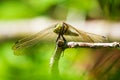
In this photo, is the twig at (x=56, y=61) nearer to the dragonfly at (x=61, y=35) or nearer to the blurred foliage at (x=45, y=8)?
the dragonfly at (x=61, y=35)

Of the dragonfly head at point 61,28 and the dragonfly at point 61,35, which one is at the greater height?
the dragonfly head at point 61,28

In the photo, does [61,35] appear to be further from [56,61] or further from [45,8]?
[45,8]

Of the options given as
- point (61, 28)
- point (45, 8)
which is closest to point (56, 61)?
point (61, 28)

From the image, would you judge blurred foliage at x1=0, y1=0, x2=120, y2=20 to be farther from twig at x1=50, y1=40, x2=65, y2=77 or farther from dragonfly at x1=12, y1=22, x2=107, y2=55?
twig at x1=50, y1=40, x2=65, y2=77

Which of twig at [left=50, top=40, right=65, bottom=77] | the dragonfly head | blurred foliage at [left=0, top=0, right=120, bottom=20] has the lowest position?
blurred foliage at [left=0, top=0, right=120, bottom=20]

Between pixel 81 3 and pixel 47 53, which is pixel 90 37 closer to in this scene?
pixel 47 53

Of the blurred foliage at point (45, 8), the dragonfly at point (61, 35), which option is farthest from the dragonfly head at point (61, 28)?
the blurred foliage at point (45, 8)

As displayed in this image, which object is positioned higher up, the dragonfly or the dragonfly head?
the dragonfly head

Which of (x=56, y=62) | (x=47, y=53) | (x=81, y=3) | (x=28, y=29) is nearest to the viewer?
(x=56, y=62)

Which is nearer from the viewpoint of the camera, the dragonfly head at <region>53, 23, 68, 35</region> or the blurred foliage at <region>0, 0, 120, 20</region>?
the dragonfly head at <region>53, 23, 68, 35</region>

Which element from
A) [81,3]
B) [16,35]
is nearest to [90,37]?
[81,3]

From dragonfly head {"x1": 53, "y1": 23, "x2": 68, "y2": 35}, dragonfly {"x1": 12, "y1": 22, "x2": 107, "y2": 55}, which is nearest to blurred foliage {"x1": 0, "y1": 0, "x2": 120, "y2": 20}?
dragonfly {"x1": 12, "y1": 22, "x2": 107, "y2": 55}
